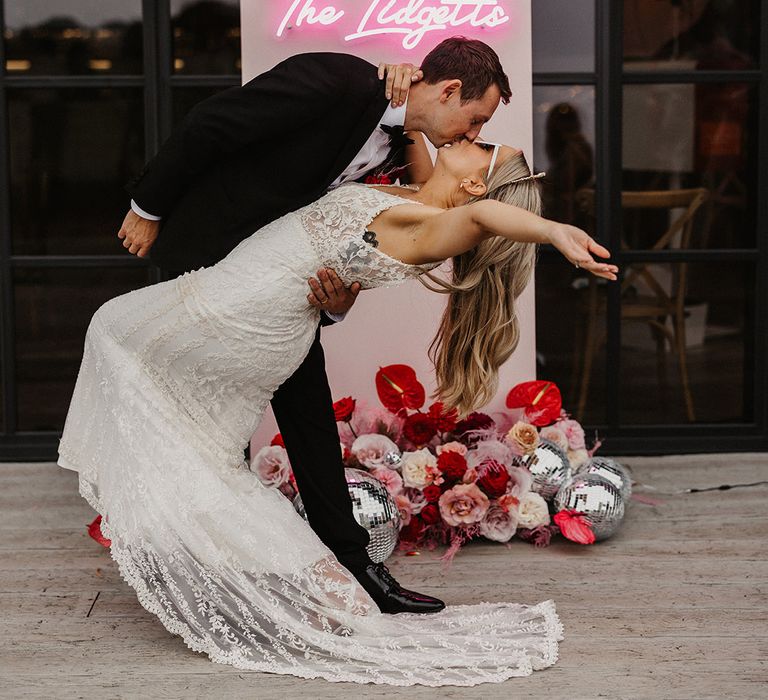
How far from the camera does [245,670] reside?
2.64m

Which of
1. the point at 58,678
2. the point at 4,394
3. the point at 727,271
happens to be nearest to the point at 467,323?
the point at 58,678

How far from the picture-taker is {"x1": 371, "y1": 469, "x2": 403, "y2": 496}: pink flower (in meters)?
3.51

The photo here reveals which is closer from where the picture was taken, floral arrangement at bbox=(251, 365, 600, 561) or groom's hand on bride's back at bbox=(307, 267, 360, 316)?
groom's hand on bride's back at bbox=(307, 267, 360, 316)

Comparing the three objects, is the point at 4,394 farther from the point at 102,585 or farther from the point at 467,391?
the point at 467,391

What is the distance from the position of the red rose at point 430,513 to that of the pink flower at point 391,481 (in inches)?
3.9

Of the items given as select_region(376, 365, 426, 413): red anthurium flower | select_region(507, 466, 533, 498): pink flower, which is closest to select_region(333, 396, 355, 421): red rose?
select_region(376, 365, 426, 413): red anthurium flower

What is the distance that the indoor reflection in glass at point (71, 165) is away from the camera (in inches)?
176

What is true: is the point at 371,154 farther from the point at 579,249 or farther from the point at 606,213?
the point at 606,213

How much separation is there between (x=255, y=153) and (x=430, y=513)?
4.42ft

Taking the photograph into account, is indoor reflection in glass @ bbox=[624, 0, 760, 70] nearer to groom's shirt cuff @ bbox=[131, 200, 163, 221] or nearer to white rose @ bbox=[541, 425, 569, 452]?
white rose @ bbox=[541, 425, 569, 452]

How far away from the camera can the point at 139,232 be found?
2807mm

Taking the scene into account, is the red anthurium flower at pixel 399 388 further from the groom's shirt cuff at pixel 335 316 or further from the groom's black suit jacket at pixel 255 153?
the groom's black suit jacket at pixel 255 153

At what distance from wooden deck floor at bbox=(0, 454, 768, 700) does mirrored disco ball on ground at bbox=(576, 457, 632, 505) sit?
0.46ft

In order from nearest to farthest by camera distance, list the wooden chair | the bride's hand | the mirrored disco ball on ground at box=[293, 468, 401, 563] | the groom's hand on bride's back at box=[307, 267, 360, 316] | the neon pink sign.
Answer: the bride's hand, the groom's hand on bride's back at box=[307, 267, 360, 316], the mirrored disco ball on ground at box=[293, 468, 401, 563], the neon pink sign, the wooden chair
